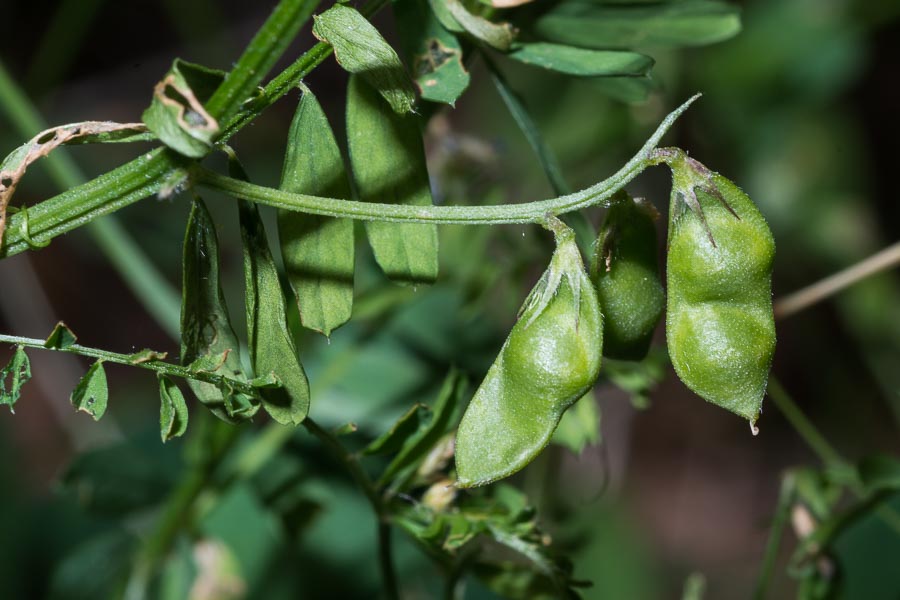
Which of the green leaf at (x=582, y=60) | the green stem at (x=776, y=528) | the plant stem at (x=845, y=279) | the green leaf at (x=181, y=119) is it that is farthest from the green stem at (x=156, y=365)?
the plant stem at (x=845, y=279)

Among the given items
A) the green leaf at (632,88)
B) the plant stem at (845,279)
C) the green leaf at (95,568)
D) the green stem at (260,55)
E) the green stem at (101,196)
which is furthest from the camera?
the green leaf at (95,568)

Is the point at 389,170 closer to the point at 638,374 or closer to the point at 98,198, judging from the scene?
the point at 98,198

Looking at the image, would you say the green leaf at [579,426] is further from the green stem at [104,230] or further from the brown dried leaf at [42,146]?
the brown dried leaf at [42,146]

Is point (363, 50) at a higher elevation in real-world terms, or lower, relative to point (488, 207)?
higher

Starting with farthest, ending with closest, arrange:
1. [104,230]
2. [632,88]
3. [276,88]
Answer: [104,230] → [632,88] → [276,88]

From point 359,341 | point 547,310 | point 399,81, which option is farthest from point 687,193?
point 359,341

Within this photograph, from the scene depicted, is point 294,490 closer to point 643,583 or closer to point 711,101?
point 643,583

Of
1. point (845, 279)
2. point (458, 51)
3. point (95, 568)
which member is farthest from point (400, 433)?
point (95, 568)
